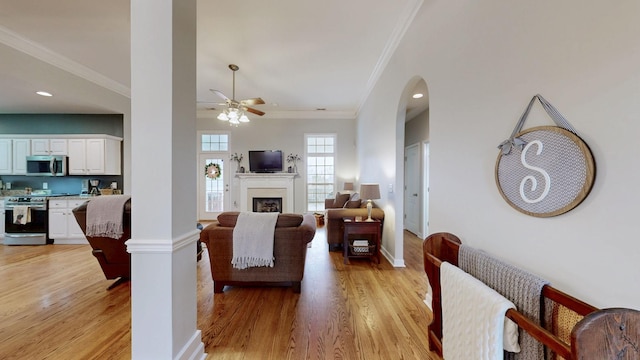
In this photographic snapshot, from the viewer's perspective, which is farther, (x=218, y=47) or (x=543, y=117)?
(x=218, y=47)

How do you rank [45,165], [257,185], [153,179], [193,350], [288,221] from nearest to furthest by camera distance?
1. [153,179]
2. [193,350]
3. [288,221]
4. [45,165]
5. [257,185]

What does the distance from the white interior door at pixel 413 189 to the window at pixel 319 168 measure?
2094 millimetres

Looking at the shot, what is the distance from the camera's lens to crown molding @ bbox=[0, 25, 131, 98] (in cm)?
314

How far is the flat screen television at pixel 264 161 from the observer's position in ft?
22.2

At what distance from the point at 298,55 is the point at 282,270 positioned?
3.13 meters

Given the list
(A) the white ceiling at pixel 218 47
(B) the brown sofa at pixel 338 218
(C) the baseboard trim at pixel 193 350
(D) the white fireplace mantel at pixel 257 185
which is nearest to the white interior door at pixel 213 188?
(D) the white fireplace mantel at pixel 257 185

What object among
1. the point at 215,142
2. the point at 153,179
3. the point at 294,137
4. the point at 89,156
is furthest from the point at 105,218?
the point at 294,137

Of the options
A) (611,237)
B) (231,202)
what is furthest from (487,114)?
(231,202)

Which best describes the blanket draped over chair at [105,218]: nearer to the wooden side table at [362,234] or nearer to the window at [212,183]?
the wooden side table at [362,234]

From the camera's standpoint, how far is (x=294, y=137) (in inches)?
273

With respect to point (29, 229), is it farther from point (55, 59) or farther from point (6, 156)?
point (55, 59)

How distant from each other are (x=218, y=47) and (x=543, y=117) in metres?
3.78

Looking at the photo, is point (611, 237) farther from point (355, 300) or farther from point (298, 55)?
point (298, 55)

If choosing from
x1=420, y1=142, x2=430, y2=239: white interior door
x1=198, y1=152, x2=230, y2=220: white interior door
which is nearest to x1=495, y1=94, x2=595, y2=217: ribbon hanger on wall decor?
x1=420, y1=142, x2=430, y2=239: white interior door
